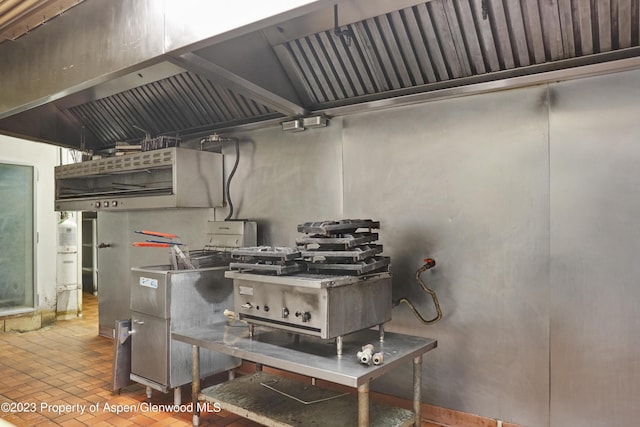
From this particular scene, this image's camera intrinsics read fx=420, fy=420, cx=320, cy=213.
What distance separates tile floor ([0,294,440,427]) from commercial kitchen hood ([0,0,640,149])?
2190 mm

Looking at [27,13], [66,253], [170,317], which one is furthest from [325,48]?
[66,253]

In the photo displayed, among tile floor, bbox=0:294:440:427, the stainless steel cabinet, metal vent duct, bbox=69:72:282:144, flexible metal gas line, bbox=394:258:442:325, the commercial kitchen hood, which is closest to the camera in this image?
the commercial kitchen hood

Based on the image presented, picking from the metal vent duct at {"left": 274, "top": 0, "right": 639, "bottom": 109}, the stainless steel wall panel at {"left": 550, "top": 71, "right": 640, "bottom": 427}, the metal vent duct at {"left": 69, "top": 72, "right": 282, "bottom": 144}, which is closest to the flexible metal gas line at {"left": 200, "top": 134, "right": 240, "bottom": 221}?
the metal vent duct at {"left": 69, "top": 72, "right": 282, "bottom": 144}

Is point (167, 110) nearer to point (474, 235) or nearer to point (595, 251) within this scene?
point (474, 235)

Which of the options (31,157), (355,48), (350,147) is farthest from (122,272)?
(355,48)

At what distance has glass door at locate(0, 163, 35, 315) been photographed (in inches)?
216

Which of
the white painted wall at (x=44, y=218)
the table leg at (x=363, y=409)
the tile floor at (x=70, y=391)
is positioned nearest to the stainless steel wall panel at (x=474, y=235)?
the tile floor at (x=70, y=391)

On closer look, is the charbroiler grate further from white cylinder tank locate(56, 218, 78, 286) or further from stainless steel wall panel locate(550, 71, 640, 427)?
white cylinder tank locate(56, 218, 78, 286)

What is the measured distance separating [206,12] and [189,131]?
2.65m

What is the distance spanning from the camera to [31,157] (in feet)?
18.8

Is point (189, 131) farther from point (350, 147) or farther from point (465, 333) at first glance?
point (465, 333)

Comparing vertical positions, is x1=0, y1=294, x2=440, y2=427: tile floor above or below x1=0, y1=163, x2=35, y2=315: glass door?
below

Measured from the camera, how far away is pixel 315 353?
233 cm

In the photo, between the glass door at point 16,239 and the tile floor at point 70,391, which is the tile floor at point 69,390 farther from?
the glass door at point 16,239
